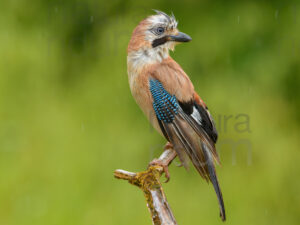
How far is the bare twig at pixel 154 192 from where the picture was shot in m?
3.42

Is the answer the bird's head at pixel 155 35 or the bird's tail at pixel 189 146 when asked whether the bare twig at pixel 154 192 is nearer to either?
the bird's tail at pixel 189 146

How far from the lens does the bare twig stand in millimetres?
3418

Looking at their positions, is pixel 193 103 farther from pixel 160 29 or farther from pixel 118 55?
pixel 118 55

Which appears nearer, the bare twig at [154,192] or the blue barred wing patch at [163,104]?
the bare twig at [154,192]

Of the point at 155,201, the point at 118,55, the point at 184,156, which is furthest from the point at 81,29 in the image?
the point at 155,201

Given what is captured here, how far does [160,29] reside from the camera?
4043 mm

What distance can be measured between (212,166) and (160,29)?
43.0 inches

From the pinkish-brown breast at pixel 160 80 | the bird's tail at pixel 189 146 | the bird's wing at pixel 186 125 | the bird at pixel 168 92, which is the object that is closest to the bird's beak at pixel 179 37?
the bird at pixel 168 92

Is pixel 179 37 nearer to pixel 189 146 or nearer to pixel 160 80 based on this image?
pixel 160 80

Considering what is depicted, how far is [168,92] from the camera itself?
408cm

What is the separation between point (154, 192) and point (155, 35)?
1.23 meters

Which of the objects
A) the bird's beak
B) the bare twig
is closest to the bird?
the bird's beak

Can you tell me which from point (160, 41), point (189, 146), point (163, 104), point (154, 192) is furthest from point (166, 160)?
point (160, 41)

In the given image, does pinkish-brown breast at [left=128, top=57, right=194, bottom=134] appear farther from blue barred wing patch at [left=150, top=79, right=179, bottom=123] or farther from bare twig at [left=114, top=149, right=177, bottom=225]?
bare twig at [left=114, top=149, right=177, bottom=225]
